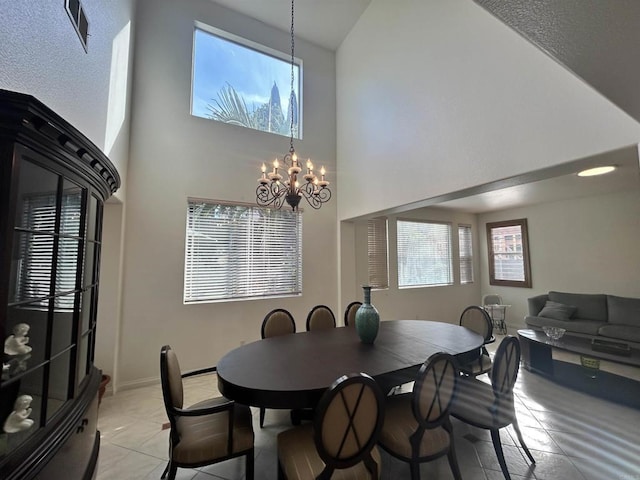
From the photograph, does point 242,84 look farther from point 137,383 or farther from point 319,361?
point 137,383

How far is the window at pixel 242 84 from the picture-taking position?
409cm

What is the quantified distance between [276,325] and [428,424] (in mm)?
1710

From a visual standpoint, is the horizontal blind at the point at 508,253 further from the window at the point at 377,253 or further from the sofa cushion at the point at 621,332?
the window at the point at 377,253

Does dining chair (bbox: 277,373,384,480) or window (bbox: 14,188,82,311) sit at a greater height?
window (bbox: 14,188,82,311)

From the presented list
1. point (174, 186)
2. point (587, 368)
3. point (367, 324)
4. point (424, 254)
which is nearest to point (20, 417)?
point (367, 324)

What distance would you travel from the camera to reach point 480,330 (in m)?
3.13

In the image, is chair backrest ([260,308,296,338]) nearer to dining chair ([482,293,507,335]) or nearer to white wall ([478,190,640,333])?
dining chair ([482,293,507,335])

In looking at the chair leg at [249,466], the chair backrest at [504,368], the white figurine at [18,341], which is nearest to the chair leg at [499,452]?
the chair backrest at [504,368]

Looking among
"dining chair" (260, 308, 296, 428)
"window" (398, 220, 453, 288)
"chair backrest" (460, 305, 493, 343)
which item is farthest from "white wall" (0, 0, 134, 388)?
"window" (398, 220, 453, 288)

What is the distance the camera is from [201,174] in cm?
381

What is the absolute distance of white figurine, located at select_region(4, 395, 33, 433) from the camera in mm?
1071

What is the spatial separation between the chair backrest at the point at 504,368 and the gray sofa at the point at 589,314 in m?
3.46

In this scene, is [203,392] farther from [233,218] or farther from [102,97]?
[102,97]

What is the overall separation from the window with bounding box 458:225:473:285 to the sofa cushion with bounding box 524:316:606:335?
1.64 metres
